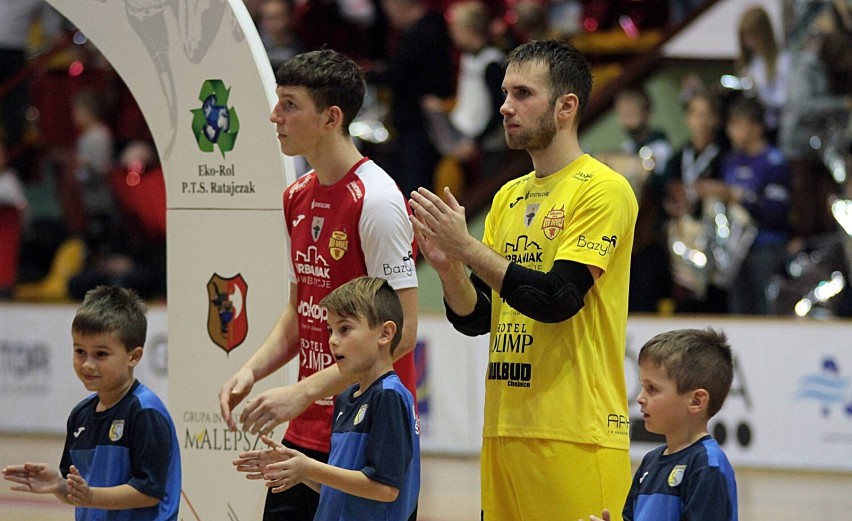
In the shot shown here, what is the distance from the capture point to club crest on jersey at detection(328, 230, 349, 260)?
15.7 ft

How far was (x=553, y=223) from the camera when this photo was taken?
171 inches

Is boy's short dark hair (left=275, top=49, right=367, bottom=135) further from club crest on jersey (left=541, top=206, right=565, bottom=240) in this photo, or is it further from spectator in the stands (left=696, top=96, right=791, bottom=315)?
spectator in the stands (left=696, top=96, right=791, bottom=315)

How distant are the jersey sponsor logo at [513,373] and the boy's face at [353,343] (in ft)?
1.48

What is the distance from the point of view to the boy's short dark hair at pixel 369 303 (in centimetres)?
419

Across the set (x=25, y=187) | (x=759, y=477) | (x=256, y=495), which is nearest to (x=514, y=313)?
(x=256, y=495)

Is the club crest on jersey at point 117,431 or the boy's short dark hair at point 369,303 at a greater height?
the boy's short dark hair at point 369,303

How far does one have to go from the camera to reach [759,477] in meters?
9.99

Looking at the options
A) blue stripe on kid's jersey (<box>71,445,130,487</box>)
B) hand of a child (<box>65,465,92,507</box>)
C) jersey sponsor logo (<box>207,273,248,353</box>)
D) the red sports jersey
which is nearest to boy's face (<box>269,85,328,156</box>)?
the red sports jersey

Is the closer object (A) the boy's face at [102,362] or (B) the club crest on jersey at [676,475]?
(B) the club crest on jersey at [676,475]

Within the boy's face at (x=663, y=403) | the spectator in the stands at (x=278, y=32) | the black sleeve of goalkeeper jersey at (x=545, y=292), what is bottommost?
the boy's face at (x=663, y=403)

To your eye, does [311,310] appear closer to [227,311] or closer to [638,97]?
[227,311]

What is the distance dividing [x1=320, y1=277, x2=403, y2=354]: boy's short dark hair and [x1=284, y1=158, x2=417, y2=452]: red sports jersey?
1.12ft

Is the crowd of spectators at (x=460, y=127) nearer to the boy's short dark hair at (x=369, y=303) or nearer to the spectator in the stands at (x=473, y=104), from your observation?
the spectator in the stands at (x=473, y=104)

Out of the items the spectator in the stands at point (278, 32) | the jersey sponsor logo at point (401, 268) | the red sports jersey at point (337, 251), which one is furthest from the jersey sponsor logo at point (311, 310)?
the spectator in the stands at point (278, 32)
